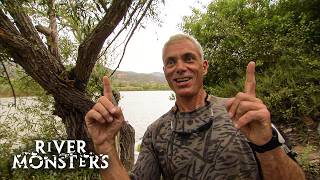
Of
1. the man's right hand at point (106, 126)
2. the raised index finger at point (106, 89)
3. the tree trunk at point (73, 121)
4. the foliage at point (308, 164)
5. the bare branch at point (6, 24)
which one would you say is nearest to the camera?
the man's right hand at point (106, 126)

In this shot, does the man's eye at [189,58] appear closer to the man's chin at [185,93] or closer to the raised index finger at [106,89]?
the man's chin at [185,93]

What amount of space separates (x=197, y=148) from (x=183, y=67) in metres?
0.65

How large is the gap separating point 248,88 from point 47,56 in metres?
5.93

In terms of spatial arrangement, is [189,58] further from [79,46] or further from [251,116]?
[79,46]

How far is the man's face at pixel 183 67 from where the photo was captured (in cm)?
270

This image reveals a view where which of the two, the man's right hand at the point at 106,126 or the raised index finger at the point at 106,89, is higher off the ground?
the raised index finger at the point at 106,89

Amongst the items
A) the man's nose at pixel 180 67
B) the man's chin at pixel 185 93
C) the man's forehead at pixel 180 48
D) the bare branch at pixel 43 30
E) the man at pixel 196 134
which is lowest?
the man at pixel 196 134

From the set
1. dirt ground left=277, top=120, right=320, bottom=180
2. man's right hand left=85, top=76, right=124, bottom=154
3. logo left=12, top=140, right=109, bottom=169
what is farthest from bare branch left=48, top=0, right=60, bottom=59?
man's right hand left=85, top=76, right=124, bottom=154

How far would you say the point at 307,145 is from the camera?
7465mm

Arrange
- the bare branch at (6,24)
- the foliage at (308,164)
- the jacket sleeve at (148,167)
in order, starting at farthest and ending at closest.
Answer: the foliage at (308,164) < the bare branch at (6,24) < the jacket sleeve at (148,167)

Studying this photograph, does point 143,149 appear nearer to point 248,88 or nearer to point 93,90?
point 248,88

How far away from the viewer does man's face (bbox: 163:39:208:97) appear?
8.87 ft

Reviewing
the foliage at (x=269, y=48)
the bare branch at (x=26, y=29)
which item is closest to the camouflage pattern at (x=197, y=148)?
the bare branch at (x=26, y=29)

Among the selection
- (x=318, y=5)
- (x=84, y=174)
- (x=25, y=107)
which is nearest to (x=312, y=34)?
(x=318, y=5)
